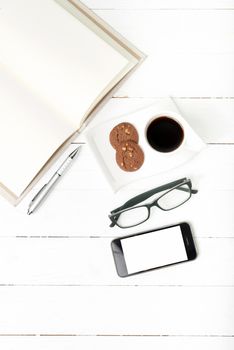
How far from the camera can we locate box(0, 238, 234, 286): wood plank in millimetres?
752

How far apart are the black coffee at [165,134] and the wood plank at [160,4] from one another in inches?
8.5

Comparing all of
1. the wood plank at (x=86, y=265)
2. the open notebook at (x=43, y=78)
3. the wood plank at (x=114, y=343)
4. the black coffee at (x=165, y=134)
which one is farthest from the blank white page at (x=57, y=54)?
the wood plank at (x=114, y=343)

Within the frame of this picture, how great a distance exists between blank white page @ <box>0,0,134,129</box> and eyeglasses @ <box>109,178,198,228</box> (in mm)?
176

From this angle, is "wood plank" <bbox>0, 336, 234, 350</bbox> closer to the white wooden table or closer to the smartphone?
the white wooden table

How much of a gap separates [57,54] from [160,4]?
0.21m

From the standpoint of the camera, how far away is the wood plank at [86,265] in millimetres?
752

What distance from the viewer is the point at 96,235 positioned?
2.50 ft

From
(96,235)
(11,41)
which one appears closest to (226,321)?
(96,235)

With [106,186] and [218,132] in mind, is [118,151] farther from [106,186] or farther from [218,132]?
[218,132]

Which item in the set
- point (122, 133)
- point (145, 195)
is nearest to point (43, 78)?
point (122, 133)

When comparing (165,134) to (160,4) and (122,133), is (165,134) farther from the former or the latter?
(160,4)

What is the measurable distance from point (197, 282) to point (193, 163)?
0.70 ft

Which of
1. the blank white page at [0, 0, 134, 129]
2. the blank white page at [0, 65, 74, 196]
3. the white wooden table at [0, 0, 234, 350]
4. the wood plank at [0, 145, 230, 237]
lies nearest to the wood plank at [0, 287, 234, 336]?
the white wooden table at [0, 0, 234, 350]

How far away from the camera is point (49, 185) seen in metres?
0.75
